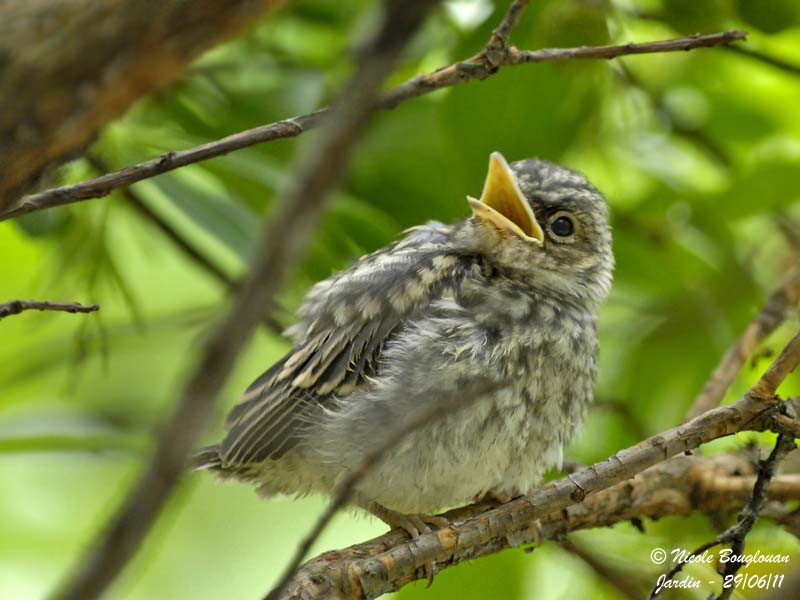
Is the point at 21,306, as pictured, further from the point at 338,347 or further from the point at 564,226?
the point at 564,226

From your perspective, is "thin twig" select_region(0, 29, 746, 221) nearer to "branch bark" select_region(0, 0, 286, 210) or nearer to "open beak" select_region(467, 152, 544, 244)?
"branch bark" select_region(0, 0, 286, 210)

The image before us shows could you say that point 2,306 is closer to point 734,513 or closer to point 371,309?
point 371,309

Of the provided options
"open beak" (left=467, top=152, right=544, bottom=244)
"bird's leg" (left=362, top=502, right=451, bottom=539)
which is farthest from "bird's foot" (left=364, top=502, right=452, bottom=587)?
"open beak" (left=467, top=152, right=544, bottom=244)

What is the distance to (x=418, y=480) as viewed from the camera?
2373 millimetres

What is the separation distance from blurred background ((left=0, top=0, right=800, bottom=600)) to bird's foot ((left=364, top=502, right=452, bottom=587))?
0.67 feet

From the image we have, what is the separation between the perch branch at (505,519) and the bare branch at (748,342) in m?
0.68

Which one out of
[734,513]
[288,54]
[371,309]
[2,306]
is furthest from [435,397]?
[288,54]

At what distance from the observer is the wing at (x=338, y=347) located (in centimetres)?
257

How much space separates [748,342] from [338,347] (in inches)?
42.2

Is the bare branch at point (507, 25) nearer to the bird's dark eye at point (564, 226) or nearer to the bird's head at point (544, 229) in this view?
the bird's head at point (544, 229)

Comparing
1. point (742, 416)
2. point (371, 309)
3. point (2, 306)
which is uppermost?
point (371, 309)

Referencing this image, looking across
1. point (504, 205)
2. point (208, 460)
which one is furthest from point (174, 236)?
point (504, 205)

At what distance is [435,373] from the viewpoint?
95.0 inches

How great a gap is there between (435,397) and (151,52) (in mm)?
1411
